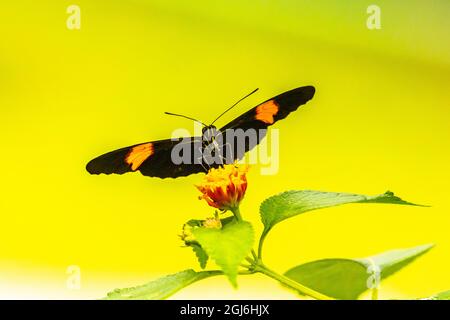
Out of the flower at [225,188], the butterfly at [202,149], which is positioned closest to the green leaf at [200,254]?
the flower at [225,188]

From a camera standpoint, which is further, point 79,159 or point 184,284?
point 79,159

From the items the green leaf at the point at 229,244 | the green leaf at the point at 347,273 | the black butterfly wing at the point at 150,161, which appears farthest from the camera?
the black butterfly wing at the point at 150,161

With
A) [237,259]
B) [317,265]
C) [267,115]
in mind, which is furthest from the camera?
[267,115]

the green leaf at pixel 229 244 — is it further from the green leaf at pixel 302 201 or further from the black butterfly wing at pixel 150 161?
the black butterfly wing at pixel 150 161

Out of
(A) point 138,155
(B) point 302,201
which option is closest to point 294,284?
(B) point 302,201

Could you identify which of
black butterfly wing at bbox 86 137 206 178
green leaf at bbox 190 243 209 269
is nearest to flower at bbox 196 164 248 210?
green leaf at bbox 190 243 209 269

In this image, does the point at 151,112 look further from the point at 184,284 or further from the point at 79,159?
the point at 184,284

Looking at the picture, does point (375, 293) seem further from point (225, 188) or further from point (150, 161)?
point (150, 161)
